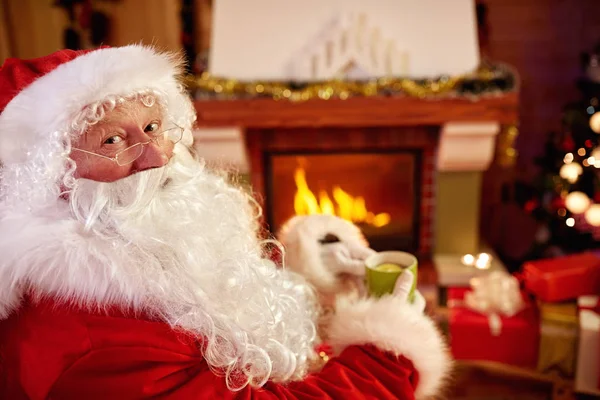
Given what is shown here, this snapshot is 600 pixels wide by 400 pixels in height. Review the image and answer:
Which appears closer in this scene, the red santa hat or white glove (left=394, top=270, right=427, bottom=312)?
the red santa hat

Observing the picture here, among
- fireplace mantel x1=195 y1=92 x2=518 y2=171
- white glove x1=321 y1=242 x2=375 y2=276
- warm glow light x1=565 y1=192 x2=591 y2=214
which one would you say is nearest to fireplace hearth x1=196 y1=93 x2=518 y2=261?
fireplace mantel x1=195 y1=92 x2=518 y2=171

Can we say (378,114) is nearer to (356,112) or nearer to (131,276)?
(356,112)

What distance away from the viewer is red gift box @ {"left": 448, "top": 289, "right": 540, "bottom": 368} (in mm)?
1904

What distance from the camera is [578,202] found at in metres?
2.16

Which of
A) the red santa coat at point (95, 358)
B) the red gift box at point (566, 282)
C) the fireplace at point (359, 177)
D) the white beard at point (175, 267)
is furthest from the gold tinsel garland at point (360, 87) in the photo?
the red santa coat at point (95, 358)

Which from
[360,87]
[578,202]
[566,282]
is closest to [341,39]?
[360,87]

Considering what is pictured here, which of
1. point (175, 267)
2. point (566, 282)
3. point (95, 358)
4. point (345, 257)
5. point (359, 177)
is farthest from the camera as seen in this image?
point (359, 177)

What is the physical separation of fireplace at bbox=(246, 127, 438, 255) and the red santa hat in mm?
1556

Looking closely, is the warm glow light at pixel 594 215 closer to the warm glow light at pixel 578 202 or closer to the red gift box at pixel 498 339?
the warm glow light at pixel 578 202

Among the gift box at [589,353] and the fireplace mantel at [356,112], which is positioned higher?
the fireplace mantel at [356,112]

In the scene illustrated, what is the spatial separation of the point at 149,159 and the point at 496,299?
60.2 inches

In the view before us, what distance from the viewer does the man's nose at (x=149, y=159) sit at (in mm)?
863

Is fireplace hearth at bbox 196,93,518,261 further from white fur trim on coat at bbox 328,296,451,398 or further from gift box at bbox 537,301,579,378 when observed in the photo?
white fur trim on coat at bbox 328,296,451,398

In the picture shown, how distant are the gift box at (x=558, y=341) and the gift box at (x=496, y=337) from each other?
0.02 meters
